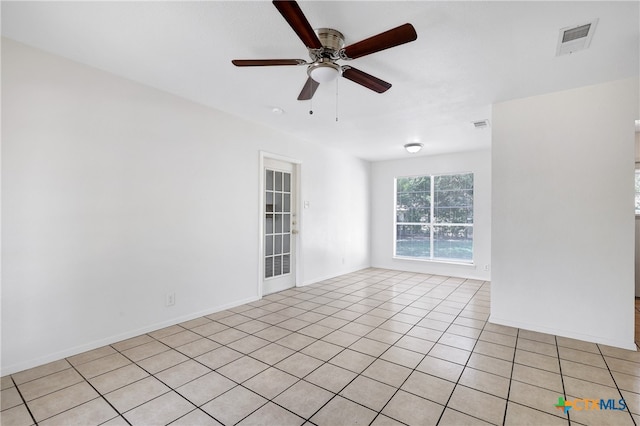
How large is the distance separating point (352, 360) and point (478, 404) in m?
0.97

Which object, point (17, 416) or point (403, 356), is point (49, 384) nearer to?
point (17, 416)

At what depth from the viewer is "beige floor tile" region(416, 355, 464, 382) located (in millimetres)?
2301

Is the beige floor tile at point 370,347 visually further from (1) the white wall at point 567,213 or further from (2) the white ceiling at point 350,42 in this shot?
(2) the white ceiling at point 350,42

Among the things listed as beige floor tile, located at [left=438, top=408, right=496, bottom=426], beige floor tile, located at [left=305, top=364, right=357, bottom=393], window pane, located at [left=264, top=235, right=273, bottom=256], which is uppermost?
window pane, located at [left=264, top=235, right=273, bottom=256]

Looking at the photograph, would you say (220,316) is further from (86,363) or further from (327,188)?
(327,188)

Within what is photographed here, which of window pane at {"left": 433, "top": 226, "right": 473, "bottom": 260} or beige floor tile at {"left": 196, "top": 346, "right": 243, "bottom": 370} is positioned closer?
beige floor tile at {"left": 196, "top": 346, "right": 243, "bottom": 370}

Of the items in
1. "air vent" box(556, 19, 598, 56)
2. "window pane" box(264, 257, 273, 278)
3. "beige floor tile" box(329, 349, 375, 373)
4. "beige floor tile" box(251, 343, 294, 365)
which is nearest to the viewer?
"air vent" box(556, 19, 598, 56)

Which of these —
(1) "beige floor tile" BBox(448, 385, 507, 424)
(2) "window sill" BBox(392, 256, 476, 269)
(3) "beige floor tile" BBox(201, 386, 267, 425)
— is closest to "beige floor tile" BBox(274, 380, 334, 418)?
(3) "beige floor tile" BBox(201, 386, 267, 425)

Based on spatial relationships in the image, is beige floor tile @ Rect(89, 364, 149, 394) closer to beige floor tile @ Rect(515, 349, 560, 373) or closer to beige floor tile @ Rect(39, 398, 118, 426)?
beige floor tile @ Rect(39, 398, 118, 426)

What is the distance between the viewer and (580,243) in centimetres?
301

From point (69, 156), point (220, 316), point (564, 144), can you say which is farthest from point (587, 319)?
point (69, 156)

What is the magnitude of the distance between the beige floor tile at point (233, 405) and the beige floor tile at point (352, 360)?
2.43ft

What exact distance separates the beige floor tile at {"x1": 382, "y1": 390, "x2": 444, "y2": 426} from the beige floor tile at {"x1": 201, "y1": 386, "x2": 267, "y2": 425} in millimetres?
854

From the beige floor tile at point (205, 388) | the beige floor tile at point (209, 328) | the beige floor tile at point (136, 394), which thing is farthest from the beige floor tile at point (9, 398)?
the beige floor tile at point (209, 328)
